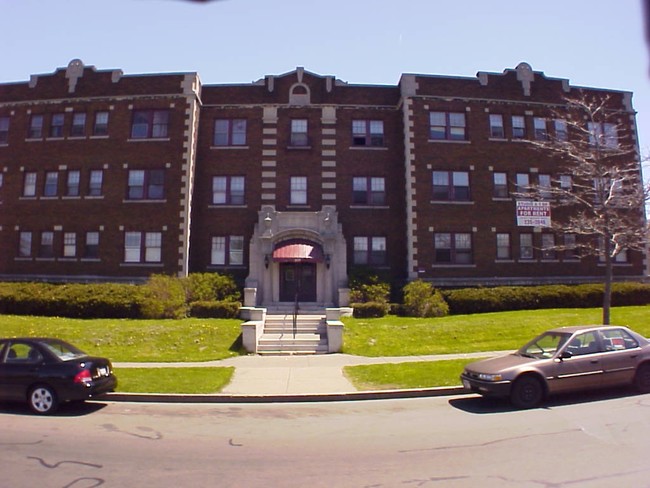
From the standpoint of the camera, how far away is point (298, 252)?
949 inches

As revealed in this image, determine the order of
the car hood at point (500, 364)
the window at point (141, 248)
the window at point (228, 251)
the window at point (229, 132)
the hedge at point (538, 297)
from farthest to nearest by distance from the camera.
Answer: the window at point (229, 132)
the window at point (228, 251)
the window at point (141, 248)
the hedge at point (538, 297)
the car hood at point (500, 364)

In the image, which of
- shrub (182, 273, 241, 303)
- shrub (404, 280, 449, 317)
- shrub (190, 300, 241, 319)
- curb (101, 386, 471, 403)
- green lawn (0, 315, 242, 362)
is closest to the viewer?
curb (101, 386, 471, 403)

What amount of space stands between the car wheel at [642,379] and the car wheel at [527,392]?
242 centimetres

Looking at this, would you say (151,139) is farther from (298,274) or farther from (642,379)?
(642,379)

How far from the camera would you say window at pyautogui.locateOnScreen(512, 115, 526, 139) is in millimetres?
27500

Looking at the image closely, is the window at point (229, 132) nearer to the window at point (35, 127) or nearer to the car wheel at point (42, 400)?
the window at point (35, 127)

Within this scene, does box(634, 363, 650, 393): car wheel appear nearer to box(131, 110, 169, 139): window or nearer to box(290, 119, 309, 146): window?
box(290, 119, 309, 146): window

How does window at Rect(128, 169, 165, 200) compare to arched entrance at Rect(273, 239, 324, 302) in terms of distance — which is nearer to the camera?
arched entrance at Rect(273, 239, 324, 302)

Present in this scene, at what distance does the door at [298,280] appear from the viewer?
25.0 metres

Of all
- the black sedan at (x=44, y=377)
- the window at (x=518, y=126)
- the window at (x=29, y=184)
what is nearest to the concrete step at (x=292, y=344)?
the black sedan at (x=44, y=377)

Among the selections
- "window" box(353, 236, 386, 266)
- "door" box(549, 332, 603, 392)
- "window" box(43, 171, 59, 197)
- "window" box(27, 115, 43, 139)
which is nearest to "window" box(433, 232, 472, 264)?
"window" box(353, 236, 386, 266)

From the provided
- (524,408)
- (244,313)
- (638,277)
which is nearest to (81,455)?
(524,408)

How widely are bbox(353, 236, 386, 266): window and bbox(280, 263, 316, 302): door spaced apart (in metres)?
2.75

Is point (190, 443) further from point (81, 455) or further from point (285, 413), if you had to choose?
point (285, 413)
